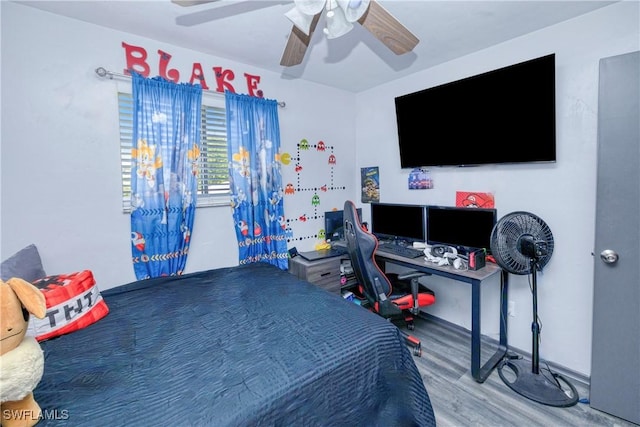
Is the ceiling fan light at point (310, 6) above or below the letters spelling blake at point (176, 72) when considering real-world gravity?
below

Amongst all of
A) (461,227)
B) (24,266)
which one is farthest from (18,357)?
(461,227)

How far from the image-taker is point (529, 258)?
201 cm

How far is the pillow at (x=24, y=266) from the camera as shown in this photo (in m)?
1.50

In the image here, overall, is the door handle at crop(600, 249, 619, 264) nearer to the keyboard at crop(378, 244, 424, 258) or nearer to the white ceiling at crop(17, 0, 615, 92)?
the keyboard at crop(378, 244, 424, 258)

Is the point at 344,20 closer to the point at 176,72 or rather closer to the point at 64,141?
the point at 176,72

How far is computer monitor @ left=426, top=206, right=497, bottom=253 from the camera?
236 cm

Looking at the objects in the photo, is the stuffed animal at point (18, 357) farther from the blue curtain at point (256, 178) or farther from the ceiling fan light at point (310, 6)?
the blue curtain at point (256, 178)

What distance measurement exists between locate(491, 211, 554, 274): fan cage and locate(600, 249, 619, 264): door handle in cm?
26

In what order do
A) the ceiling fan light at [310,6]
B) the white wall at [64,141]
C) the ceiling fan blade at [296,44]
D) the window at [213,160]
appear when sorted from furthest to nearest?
1. the window at [213,160]
2. the white wall at [64,141]
3. the ceiling fan blade at [296,44]
4. the ceiling fan light at [310,6]

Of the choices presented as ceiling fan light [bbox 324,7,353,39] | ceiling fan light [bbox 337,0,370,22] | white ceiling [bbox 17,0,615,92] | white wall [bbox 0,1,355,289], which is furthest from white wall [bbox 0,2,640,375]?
ceiling fan light [bbox 337,0,370,22]

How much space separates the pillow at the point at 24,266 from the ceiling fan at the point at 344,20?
159 centimetres

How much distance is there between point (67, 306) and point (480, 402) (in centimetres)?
247

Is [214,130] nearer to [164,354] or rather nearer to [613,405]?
[164,354]

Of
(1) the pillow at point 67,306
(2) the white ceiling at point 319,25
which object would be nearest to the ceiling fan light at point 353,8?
(2) the white ceiling at point 319,25
